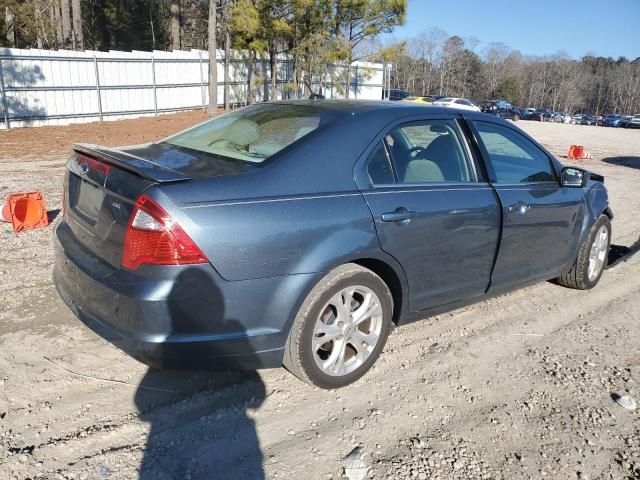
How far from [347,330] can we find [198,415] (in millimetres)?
932

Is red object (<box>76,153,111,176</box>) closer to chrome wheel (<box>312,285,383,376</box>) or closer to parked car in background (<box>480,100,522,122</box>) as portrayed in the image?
chrome wheel (<box>312,285,383,376</box>)

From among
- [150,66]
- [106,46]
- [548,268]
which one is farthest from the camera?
[106,46]

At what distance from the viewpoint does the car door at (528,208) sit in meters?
3.92

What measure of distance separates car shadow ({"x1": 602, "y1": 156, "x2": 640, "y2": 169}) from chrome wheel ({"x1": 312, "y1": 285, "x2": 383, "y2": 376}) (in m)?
15.6

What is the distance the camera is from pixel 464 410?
3.09 meters

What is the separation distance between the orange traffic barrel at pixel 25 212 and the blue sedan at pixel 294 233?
3.04 meters

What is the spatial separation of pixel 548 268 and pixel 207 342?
3001 millimetres

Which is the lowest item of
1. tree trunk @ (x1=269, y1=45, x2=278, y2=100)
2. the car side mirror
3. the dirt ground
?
the dirt ground

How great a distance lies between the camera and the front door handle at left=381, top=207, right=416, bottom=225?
3.14m

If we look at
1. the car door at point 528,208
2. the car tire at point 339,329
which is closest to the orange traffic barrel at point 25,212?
the car tire at point 339,329

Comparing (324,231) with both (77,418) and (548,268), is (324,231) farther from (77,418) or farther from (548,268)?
(548,268)

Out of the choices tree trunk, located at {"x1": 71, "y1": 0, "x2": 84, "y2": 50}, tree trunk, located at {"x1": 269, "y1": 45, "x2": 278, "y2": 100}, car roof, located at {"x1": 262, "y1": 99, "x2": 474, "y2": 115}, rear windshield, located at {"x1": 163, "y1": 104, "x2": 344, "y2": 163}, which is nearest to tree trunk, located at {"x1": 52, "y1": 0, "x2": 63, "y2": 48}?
tree trunk, located at {"x1": 71, "y1": 0, "x2": 84, "y2": 50}

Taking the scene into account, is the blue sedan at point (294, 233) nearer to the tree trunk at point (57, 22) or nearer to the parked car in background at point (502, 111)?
the tree trunk at point (57, 22)

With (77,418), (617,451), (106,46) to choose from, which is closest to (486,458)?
(617,451)
